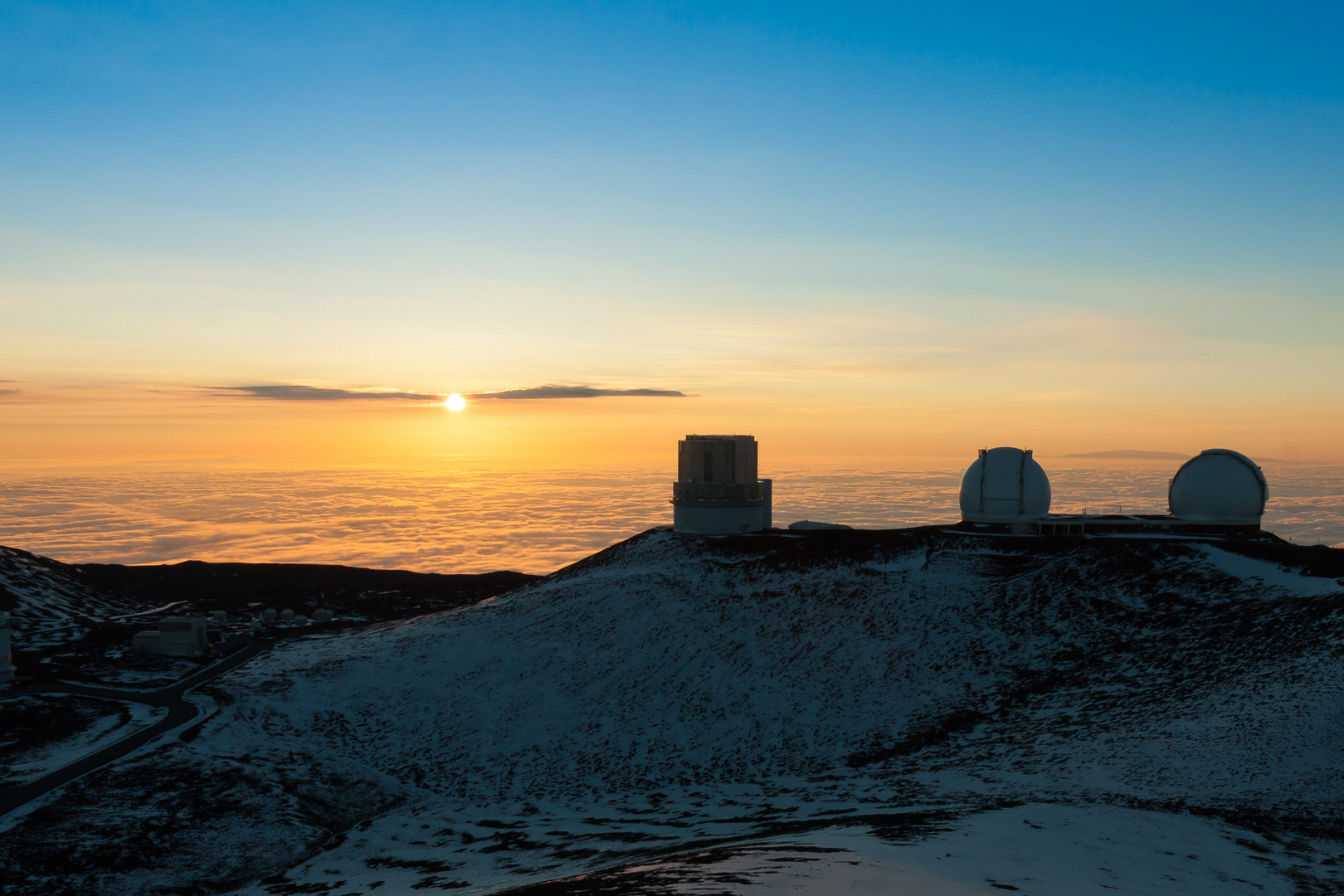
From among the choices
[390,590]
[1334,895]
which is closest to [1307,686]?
[1334,895]

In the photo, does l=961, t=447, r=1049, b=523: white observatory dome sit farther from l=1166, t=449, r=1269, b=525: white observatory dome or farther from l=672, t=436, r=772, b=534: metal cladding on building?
l=672, t=436, r=772, b=534: metal cladding on building

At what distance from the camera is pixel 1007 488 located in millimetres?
47750

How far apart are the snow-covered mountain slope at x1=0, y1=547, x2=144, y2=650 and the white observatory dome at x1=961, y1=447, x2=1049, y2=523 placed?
2150 inches

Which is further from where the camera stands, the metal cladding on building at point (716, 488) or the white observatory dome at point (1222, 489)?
the metal cladding on building at point (716, 488)

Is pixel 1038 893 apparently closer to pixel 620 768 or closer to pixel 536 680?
pixel 620 768

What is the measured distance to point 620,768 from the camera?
34156 mm

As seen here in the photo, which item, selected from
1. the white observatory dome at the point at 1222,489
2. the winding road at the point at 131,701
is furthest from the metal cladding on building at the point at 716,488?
the winding road at the point at 131,701

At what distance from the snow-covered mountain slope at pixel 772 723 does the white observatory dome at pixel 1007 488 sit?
2230mm

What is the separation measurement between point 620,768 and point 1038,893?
790 inches

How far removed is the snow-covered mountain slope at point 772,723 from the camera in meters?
24.8

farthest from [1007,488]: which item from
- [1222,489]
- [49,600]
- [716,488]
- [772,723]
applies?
[49,600]

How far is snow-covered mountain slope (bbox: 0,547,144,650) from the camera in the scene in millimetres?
55125

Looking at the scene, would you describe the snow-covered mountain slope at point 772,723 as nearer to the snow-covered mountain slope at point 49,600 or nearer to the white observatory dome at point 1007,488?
the white observatory dome at point 1007,488

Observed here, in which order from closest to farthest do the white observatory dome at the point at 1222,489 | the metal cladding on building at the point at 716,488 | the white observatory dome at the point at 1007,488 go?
the white observatory dome at the point at 1222,489
the white observatory dome at the point at 1007,488
the metal cladding on building at the point at 716,488
